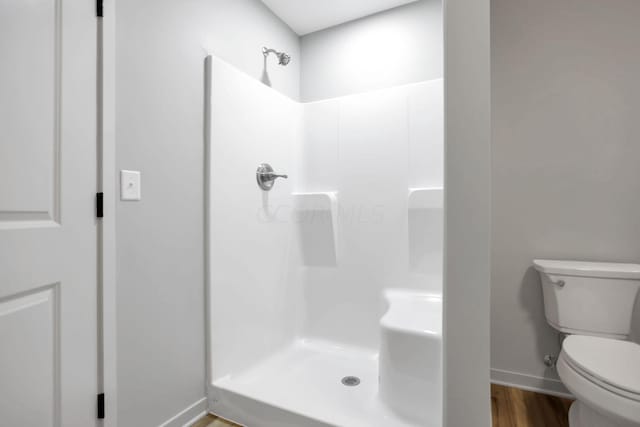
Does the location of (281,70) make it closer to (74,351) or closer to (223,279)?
(223,279)

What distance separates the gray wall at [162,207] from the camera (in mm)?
1261

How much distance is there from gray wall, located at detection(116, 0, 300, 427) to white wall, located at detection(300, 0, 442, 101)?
84cm

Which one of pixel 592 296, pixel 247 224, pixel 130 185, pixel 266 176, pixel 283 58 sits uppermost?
pixel 283 58

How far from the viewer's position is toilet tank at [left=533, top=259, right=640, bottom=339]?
1567 millimetres

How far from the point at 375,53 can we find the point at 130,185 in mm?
1752

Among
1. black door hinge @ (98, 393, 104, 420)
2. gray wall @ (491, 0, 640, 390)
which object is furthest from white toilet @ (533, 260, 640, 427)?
black door hinge @ (98, 393, 104, 420)

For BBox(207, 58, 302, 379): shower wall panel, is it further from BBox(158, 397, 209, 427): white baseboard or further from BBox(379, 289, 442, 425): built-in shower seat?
BBox(379, 289, 442, 425): built-in shower seat

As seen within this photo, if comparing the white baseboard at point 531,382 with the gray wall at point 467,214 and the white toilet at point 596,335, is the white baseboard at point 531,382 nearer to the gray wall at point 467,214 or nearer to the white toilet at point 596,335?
the white toilet at point 596,335

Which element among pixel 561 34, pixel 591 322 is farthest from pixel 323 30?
pixel 591 322

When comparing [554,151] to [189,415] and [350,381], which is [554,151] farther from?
[189,415]

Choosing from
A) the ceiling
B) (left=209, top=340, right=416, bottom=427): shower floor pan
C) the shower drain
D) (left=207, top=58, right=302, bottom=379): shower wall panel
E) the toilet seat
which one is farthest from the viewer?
the ceiling

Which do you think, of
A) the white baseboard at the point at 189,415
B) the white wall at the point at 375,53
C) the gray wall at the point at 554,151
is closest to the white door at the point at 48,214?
the white baseboard at the point at 189,415

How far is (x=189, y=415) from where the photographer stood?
59.8 inches

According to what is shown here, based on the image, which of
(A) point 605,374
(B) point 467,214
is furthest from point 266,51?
(A) point 605,374
